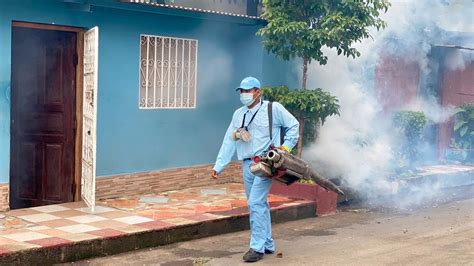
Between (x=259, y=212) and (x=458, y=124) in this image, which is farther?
(x=458, y=124)

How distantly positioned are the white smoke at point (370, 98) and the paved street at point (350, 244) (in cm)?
121

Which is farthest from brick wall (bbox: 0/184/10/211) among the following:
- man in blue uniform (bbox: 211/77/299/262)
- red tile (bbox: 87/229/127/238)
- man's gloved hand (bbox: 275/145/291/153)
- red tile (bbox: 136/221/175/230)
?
man's gloved hand (bbox: 275/145/291/153)

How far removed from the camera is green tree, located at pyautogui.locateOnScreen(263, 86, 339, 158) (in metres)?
10.9

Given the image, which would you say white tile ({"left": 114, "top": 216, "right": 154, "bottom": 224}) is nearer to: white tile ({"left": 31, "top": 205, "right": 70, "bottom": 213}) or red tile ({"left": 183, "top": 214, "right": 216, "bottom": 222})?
red tile ({"left": 183, "top": 214, "right": 216, "bottom": 222})

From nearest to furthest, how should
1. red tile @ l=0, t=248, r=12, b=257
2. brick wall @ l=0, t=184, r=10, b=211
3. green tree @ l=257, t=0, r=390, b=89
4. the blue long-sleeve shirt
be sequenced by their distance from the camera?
red tile @ l=0, t=248, r=12, b=257 < the blue long-sleeve shirt < brick wall @ l=0, t=184, r=10, b=211 < green tree @ l=257, t=0, r=390, b=89

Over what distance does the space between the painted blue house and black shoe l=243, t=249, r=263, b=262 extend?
254 centimetres

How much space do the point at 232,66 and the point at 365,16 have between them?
260 centimetres

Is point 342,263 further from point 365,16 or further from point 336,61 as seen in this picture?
point 336,61

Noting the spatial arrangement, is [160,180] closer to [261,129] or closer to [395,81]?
[261,129]

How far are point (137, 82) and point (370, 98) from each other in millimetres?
5106

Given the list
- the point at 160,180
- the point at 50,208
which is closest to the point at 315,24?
the point at 160,180

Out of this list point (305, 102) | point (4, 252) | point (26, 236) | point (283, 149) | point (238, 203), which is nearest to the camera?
point (4, 252)

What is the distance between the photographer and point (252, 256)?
7.73 metres

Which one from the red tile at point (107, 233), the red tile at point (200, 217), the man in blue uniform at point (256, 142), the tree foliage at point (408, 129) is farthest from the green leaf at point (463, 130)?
the red tile at point (107, 233)
